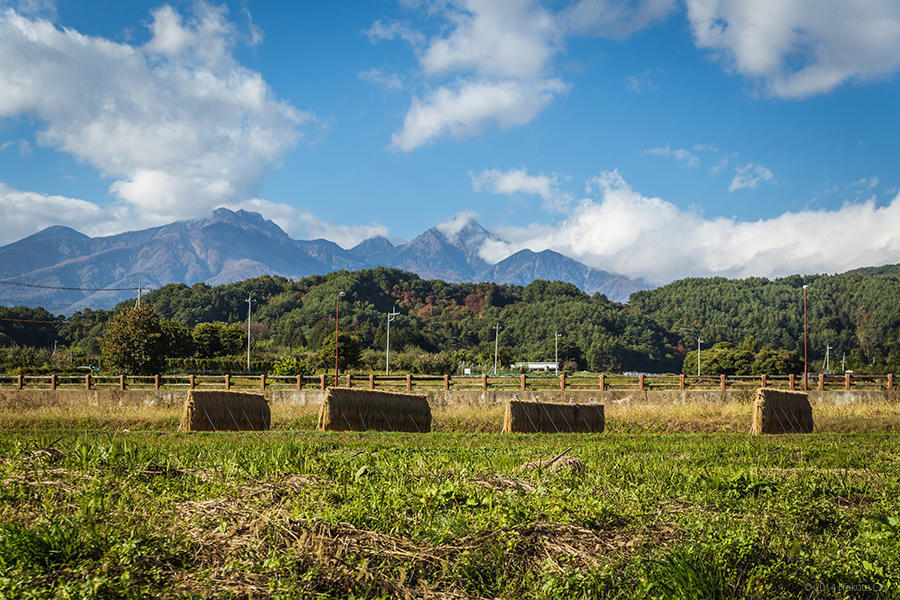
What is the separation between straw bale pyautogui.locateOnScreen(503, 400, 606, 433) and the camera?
18.4 metres

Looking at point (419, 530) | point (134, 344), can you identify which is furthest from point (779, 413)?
point (134, 344)

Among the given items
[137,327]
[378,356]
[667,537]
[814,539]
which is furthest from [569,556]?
[378,356]

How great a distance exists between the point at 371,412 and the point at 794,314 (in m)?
141

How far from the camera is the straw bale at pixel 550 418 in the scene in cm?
1839

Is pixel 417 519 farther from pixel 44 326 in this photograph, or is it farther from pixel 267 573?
pixel 44 326

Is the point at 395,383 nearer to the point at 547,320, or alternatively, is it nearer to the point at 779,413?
the point at 779,413

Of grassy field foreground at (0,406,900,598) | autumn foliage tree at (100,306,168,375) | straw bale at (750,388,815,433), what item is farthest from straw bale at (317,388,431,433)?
autumn foliage tree at (100,306,168,375)

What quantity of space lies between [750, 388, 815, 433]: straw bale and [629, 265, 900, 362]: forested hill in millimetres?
118163

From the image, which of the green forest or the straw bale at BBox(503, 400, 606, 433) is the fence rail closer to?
the straw bale at BBox(503, 400, 606, 433)

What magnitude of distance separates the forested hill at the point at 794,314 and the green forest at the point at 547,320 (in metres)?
0.28

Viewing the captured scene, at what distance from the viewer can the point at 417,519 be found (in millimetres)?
4961

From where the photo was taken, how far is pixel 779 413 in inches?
776

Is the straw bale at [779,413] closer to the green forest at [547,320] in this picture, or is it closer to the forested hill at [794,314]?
the green forest at [547,320]

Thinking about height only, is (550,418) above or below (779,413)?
below
